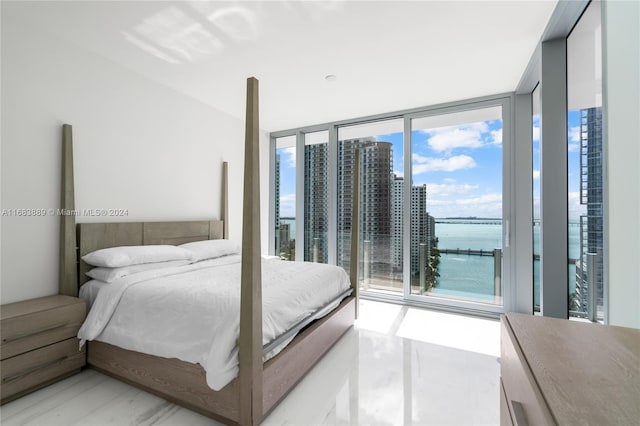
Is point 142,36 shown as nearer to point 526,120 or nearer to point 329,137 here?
point 329,137

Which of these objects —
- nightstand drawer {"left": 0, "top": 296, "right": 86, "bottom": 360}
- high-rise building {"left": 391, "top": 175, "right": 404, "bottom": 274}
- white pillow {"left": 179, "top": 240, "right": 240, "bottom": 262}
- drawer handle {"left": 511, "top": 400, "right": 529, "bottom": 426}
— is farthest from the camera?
high-rise building {"left": 391, "top": 175, "right": 404, "bottom": 274}

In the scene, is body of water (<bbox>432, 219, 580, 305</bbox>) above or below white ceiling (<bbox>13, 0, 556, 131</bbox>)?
below

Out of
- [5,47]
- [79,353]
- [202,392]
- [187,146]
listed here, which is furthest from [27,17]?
[202,392]

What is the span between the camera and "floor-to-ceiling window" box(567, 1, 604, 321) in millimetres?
1748

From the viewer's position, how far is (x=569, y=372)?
20.7 inches

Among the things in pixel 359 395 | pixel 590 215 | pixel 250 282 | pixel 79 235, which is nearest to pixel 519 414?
pixel 250 282

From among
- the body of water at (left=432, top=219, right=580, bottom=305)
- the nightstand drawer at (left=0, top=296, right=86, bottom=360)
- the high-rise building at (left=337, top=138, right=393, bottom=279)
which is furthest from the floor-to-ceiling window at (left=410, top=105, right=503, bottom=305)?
the nightstand drawer at (left=0, top=296, right=86, bottom=360)

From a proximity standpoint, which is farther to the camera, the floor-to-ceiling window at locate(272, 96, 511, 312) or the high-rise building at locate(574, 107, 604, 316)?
the floor-to-ceiling window at locate(272, 96, 511, 312)

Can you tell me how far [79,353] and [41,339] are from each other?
29 cm

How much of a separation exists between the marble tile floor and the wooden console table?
50.3 inches

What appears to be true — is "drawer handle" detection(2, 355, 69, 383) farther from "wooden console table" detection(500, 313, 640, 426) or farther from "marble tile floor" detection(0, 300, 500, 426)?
"wooden console table" detection(500, 313, 640, 426)

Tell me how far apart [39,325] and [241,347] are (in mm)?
1541

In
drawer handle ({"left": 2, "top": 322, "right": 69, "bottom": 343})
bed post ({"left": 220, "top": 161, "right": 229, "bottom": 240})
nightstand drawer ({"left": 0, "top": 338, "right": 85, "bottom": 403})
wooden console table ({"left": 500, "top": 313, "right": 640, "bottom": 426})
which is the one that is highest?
bed post ({"left": 220, "top": 161, "right": 229, "bottom": 240})

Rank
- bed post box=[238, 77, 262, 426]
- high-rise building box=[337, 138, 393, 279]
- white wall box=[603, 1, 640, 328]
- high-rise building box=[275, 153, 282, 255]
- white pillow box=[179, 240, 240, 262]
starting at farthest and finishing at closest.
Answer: high-rise building box=[275, 153, 282, 255] < high-rise building box=[337, 138, 393, 279] < white pillow box=[179, 240, 240, 262] < bed post box=[238, 77, 262, 426] < white wall box=[603, 1, 640, 328]
